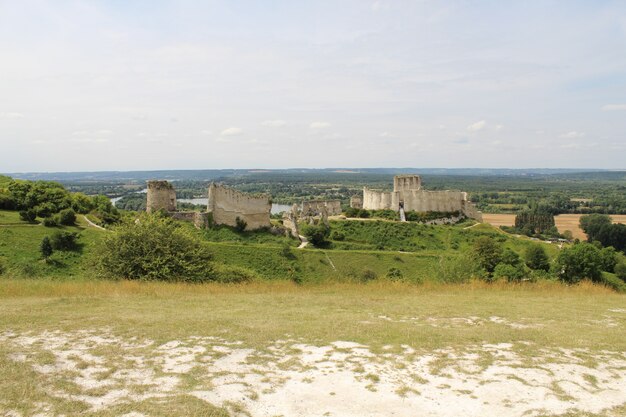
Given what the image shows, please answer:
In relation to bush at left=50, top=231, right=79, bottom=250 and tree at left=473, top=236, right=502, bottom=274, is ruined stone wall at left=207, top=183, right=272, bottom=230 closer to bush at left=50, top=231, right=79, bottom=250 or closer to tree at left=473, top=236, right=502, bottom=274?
bush at left=50, top=231, right=79, bottom=250

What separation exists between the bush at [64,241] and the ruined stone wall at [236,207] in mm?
12327

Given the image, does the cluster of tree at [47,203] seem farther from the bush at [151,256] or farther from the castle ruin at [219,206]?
the bush at [151,256]

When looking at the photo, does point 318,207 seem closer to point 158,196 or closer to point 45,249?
point 158,196

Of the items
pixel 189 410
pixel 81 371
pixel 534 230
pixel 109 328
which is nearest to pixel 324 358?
pixel 189 410

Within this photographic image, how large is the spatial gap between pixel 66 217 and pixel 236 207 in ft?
45.1

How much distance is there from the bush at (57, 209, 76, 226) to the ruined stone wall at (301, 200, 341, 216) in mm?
28291

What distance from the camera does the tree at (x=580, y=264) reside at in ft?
114

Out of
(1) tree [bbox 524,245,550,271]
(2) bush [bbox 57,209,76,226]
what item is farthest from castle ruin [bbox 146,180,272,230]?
(1) tree [bbox 524,245,550,271]

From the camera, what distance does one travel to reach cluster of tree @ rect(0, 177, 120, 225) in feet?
115

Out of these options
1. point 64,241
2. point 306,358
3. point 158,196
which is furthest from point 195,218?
point 306,358

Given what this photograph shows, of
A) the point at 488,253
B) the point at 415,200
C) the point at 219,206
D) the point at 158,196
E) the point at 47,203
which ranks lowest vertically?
the point at 488,253

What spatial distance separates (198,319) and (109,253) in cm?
987

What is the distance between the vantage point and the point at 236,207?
141ft

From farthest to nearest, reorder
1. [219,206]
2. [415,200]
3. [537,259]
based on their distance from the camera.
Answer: [415,200] → [219,206] → [537,259]
